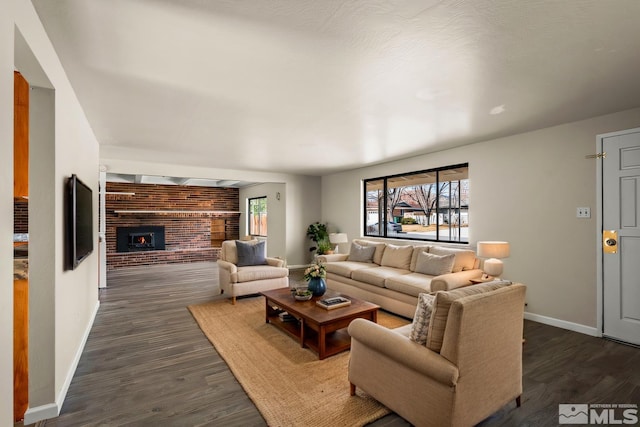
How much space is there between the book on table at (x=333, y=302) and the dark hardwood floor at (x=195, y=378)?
107 cm

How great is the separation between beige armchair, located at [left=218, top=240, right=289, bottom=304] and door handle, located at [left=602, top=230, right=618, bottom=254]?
402 cm

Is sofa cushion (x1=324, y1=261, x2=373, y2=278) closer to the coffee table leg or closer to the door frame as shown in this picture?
the coffee table leg

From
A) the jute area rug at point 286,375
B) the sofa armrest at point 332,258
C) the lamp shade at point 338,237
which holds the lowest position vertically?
the jute area rug at point 286,375

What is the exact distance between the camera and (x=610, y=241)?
3.26 m

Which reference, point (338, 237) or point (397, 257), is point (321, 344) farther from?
point (338, 237)

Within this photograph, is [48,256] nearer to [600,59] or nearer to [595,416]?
[595,416]

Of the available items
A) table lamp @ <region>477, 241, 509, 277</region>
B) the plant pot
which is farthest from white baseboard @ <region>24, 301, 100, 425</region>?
table lamp @ <region>477, 241, 509, 277</region>

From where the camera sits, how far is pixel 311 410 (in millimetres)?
2084

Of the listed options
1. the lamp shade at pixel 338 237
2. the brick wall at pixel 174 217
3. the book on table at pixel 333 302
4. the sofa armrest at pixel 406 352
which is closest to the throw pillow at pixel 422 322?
the sofa armrest at pixel 406 352

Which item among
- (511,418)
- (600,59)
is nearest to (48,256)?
(511,418)

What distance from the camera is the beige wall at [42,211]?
1.25 metres

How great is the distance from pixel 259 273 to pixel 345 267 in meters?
1.33

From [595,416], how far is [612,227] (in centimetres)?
208

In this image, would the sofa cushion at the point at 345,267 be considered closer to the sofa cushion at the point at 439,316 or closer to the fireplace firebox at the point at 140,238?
the sofa cushion at the point at 439,316
